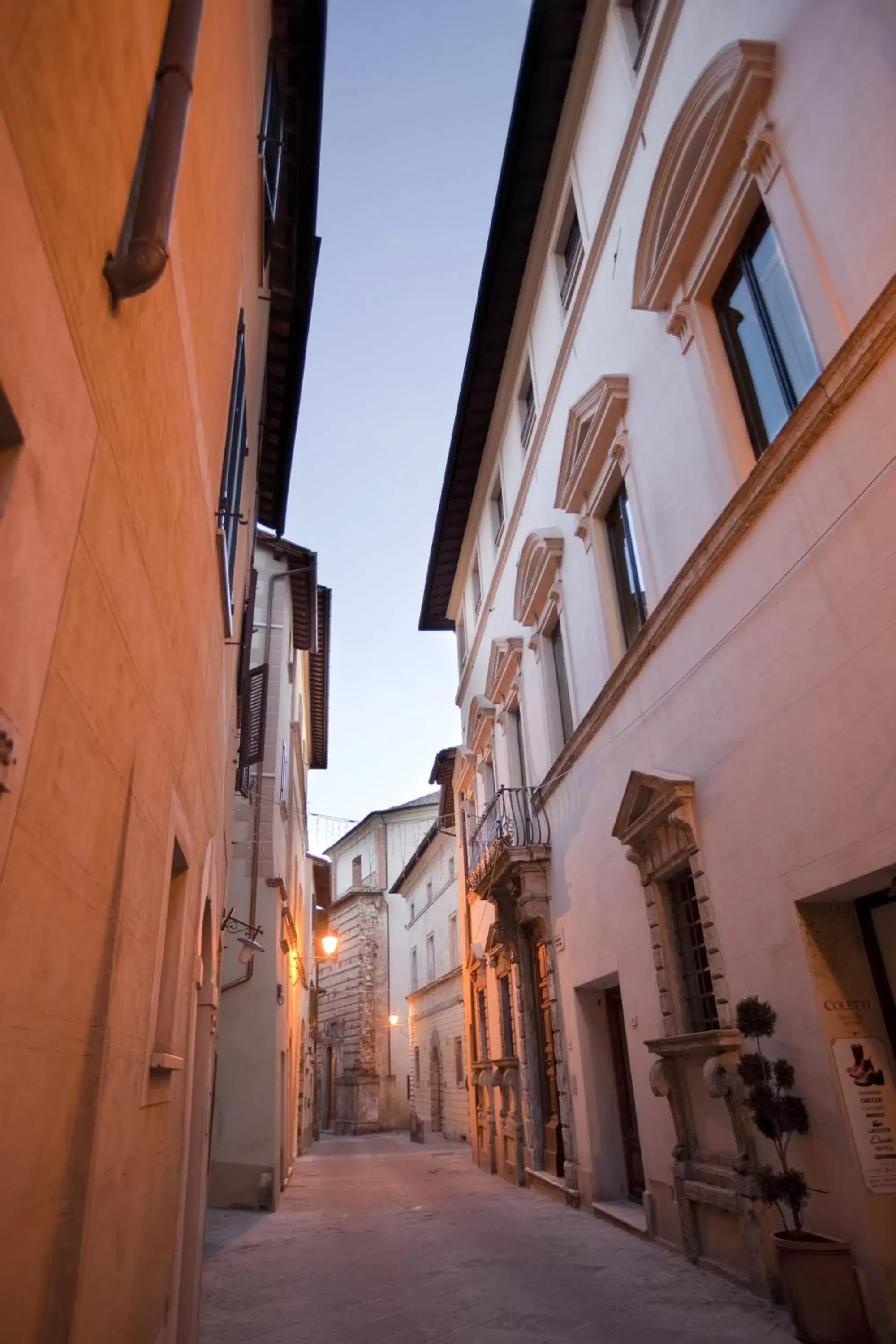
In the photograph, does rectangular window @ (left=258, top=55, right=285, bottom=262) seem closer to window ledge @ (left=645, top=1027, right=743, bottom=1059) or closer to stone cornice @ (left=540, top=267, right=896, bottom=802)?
stone cornice @ (left=540, top=267, right=896, bottom=802)

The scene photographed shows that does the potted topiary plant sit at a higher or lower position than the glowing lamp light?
lower

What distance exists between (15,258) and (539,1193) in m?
12.9

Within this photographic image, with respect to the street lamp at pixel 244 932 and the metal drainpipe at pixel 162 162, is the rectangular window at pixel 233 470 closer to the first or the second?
the metal drainpipe at pixel 162 162

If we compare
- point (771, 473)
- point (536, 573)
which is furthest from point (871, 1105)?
point (536, 573)

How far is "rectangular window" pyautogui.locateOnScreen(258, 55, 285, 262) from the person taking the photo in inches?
274

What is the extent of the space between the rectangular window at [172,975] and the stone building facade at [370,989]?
27742 mm

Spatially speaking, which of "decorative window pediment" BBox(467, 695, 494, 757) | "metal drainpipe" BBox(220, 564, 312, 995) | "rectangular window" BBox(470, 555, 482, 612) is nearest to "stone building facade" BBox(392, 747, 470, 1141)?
"decorative window pediment" BBox(467, 695, 494, 757)

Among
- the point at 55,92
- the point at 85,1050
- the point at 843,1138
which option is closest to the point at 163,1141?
the point at 85,1050

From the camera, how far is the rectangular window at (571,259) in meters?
11.1

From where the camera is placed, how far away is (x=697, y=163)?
7113 mm

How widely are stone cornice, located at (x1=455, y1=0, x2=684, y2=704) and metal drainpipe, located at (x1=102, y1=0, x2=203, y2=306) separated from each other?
269 inches

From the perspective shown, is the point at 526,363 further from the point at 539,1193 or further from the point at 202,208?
the point at 539,1193

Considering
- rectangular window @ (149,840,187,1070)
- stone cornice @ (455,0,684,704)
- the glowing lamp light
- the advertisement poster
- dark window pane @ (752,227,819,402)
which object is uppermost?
stone cornice @ (455,0,684,704)

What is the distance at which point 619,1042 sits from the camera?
10078 millimetres
